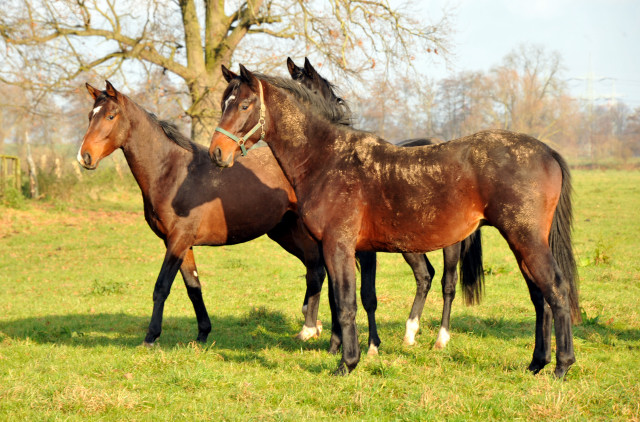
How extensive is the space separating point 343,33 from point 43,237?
1056 centimetres

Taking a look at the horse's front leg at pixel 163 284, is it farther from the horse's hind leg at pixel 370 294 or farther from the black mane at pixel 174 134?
the horse's hind leg at pixel 370 294

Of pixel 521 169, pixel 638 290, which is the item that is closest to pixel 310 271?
pixel 521 169

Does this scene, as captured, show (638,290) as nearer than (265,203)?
No

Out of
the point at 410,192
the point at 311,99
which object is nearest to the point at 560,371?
the point at 410,192

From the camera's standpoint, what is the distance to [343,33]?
52.0 ft

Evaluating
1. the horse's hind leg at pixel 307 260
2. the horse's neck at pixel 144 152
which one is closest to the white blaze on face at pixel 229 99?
the horse's neck at pixel 144 152

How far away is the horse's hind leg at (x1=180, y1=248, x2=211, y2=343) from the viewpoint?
252 inches

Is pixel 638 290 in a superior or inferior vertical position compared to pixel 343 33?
inferior

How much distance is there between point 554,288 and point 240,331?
4.04 meters

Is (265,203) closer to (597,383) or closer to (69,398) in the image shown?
(69,398)

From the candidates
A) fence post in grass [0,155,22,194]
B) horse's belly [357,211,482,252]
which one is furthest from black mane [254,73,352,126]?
fence post in grass [0,155,22,194]

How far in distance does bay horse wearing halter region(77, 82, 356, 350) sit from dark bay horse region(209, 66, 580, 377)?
4.87 ft

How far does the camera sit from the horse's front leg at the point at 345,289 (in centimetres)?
462

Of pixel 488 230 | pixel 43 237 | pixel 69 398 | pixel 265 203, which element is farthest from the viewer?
pixel 488 230
